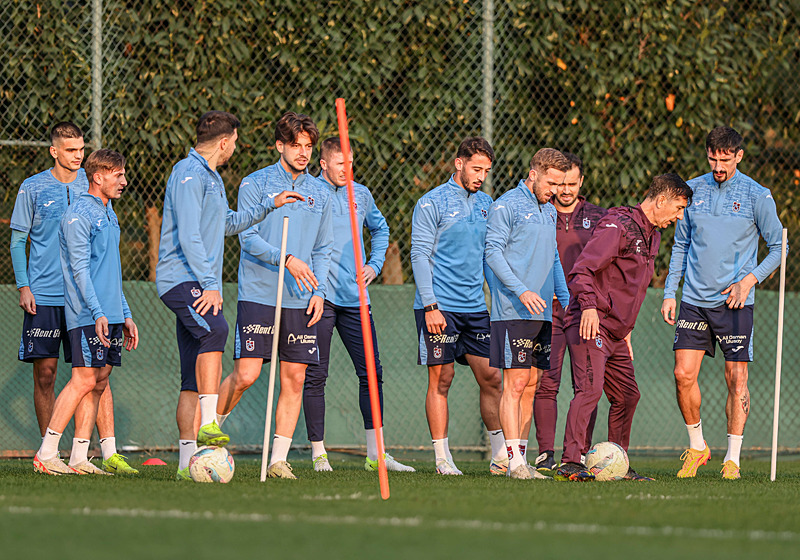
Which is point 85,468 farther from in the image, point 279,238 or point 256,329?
point 279,238

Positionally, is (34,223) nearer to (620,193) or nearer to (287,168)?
(287,168)

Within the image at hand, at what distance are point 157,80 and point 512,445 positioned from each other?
4.93 m

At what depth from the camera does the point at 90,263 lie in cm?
723

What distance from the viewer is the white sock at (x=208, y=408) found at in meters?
6.45

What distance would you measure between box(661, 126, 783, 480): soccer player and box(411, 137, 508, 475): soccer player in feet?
4.55

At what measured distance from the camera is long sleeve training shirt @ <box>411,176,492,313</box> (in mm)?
7984

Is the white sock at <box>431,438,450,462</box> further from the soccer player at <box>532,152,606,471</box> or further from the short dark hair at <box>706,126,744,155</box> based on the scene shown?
the short dark hair at <box>706,126,744,155</box>

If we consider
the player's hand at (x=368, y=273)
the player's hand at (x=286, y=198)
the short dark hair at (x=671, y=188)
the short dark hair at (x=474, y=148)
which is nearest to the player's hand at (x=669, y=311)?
the short dark hair at (x=671, y=188)

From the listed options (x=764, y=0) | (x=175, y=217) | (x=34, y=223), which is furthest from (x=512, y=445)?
(x=764, y=0)

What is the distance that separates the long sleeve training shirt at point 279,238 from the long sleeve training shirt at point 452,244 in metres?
0.80

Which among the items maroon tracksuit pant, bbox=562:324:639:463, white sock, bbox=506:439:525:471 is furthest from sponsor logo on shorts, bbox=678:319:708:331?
white sock, bbox=506:439:525:471

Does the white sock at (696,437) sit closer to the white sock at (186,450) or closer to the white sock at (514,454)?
the white sock at (514,454)

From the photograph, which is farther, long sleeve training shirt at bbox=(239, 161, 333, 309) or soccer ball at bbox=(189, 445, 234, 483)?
long sleeve training shirt at bbox=(239, 161, 333, 309)

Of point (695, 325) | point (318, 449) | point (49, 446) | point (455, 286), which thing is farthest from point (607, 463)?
point (49, 446)
